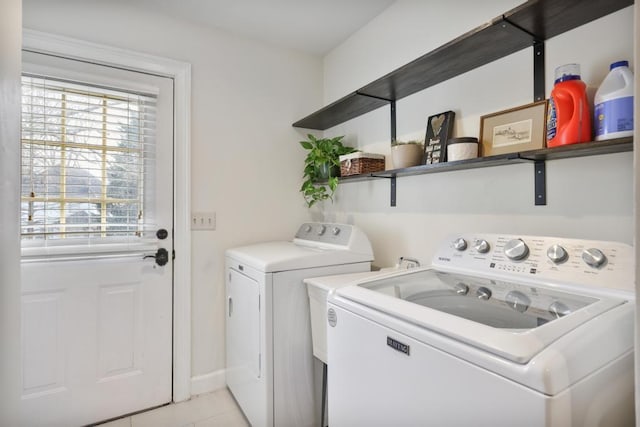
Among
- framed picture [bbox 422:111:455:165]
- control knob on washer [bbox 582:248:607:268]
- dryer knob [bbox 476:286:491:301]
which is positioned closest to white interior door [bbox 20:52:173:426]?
framed picture [bbox 422:111:455:165]

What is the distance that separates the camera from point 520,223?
1.36 m

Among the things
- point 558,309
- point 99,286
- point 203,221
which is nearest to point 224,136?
point 203,221

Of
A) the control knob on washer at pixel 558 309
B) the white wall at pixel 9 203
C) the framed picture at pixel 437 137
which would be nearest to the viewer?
the white wall at pixel 9 203

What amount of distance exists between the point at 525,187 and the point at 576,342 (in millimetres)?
798

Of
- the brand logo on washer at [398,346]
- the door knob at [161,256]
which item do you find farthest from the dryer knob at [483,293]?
the door knob at [161,256]

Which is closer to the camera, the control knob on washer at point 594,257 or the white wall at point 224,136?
the control knob on washer at point 594,257

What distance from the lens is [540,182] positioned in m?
1.29

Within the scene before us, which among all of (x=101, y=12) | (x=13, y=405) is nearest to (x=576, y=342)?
(x=13, y=405)

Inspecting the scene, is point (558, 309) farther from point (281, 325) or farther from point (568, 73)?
point (281, 325)

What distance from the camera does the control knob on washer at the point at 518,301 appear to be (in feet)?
3.15

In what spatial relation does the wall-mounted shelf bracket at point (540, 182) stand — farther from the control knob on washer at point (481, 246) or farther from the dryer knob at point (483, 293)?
the dryer knob at point (483, 293)

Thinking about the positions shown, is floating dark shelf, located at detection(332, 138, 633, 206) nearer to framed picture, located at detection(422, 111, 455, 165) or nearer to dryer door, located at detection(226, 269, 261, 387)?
framed picture, located at detection(422, 111, 455, 165)

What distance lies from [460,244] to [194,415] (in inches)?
67.8

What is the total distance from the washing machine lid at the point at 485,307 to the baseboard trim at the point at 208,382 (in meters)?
1.44
